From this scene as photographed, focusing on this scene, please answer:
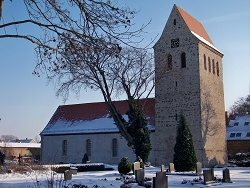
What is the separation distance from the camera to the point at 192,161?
75.7 ft

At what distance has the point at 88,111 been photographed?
36.1 meters

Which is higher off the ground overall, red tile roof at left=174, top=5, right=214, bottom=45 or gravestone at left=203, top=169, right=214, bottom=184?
red tile roof at left=174, top=5, right=214, bottom=45

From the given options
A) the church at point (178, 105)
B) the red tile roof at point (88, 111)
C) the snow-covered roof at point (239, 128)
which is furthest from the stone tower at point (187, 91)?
the snow-covered roof at point (239, 128)

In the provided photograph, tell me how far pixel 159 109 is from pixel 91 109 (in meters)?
9.21

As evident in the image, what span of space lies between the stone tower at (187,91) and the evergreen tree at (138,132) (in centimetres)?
279

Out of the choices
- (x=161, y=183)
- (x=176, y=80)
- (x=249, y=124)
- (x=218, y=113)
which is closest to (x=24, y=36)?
(x=161, y=183)

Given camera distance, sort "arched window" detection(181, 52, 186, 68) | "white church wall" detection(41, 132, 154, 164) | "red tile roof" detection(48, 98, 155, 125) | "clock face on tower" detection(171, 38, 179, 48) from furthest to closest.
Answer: "red tile roof" detection(48, 98, 155, 125), "white church wall" detection(41, 132, 154, 164), "clock face on tower" detection(171, 38, 179, 48), "arched window" detection(181, 52, 186, 68)

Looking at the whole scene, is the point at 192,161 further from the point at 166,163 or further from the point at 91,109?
the point at 91,109

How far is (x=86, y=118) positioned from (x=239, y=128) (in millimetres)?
17878

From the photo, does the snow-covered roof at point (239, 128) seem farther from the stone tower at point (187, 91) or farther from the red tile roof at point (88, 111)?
the red tile roof at point (88, 111)

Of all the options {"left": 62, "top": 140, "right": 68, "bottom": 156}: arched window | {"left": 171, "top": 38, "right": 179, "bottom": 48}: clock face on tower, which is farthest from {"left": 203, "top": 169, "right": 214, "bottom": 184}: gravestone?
{"left": 62, "top": 140, "right": 68, "bottom": 156}: arched window

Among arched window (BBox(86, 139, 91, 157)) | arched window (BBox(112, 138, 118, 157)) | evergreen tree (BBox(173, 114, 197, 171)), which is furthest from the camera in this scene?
arched window (BBox(86, 139, 91, 157))

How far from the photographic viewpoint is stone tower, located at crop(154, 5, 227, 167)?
27.8 metres

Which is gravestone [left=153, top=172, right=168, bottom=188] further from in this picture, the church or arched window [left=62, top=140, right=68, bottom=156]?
arched window [left=62, top=140, right=68, bottom=156]
